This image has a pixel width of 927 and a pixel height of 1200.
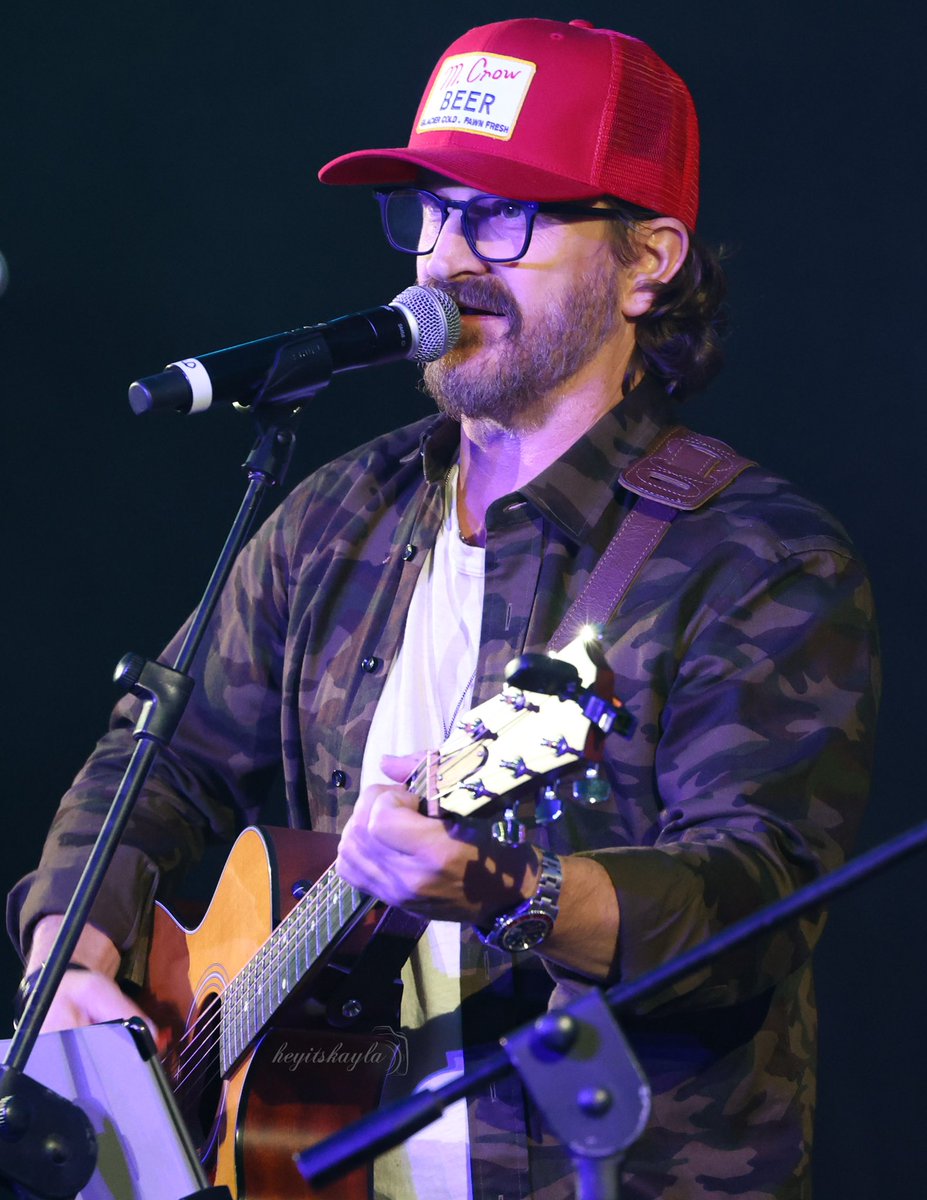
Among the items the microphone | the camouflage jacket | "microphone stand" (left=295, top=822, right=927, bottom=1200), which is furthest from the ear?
A: "microphone stand" (left=295, top=822, right=927, bottom=1200)

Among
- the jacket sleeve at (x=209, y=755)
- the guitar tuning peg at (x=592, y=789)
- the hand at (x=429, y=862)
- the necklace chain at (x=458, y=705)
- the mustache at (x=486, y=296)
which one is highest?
the mustache at (x=486, y=296)

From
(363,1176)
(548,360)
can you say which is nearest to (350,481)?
(548,360)

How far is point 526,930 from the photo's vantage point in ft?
5.78

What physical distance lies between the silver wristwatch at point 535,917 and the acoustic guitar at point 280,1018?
0.16 m

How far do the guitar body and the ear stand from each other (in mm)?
1073

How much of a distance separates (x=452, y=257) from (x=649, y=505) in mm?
531

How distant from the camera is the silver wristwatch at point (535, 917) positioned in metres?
1.74

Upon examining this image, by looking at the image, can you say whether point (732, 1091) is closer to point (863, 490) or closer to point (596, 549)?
Answer: point (596, 549)

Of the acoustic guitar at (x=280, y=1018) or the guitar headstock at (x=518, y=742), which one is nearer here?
the guitar headstock at (x=518, y=742)

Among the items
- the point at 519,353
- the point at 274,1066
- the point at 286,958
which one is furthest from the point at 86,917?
the point at 519,353

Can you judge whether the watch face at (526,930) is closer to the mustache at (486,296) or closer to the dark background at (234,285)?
the mustache at (486,296)

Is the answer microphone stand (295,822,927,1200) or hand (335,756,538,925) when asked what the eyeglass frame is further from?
microphone stand (295,822,927,1200)

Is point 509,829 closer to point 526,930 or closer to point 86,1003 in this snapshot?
point 526,930

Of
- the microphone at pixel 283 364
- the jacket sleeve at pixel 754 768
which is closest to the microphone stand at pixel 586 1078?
the jacket sleeve at pixel 754 768
